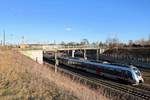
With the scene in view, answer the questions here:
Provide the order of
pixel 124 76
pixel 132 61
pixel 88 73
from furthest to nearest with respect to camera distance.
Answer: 1. pixel 132 61
2. pixel 88 73
3. pixel 124 76

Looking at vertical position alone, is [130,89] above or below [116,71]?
below

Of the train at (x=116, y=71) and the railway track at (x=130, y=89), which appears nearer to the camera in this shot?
the railway track at (x=130, y=89)

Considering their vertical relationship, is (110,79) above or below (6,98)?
below

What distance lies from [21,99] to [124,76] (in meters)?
32.6

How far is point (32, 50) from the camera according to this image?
91938 mm

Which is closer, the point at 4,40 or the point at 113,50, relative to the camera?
the point at 4,40

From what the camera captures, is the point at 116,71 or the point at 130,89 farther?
the point at 116,71

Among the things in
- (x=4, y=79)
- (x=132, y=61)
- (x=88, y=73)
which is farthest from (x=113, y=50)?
(x=4, y=79)

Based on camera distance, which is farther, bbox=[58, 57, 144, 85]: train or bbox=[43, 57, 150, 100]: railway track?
bbox=[58, 57, 144, 85]: train

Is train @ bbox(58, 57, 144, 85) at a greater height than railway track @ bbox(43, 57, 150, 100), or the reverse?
train @ bbox(58, 57, 144, 85)

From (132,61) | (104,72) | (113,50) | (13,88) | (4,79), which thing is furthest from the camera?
(113,50)

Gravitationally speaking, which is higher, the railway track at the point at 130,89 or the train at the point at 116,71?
the train at the point at 116,71

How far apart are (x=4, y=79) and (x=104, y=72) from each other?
35.5 m

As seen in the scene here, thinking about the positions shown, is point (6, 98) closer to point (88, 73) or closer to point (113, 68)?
point (113, 68)
